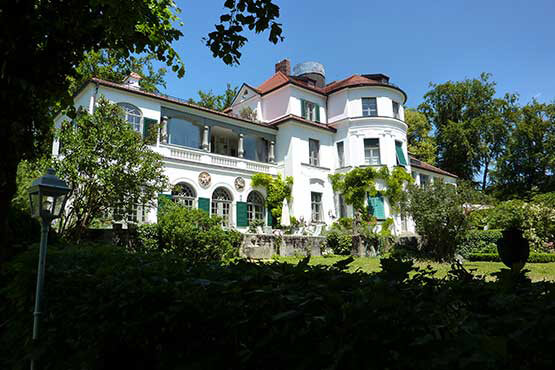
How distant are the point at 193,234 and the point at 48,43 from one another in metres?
8.88

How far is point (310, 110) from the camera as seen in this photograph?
26828 millimetres

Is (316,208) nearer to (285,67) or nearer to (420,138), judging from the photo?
(285,67)

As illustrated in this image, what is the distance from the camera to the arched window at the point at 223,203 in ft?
70.4

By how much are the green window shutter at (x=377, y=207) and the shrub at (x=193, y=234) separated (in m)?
12.6

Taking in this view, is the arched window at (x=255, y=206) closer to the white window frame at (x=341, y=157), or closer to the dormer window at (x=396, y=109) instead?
the white window frame at (x=341, y=157)

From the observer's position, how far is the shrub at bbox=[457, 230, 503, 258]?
68.4ft

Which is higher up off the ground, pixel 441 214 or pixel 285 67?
pixel 285 67

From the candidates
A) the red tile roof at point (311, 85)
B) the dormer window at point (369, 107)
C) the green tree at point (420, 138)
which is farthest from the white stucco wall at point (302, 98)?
the green tree at point (420, 138)

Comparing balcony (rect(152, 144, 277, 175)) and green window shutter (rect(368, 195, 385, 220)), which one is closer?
balcony (rect(152, 144, 277, 175))

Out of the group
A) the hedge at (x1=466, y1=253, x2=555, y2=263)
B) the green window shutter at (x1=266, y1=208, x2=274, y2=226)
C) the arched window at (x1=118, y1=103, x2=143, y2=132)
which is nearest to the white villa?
the arched window at (x1=118, y1=103, x2=143, y2=132)

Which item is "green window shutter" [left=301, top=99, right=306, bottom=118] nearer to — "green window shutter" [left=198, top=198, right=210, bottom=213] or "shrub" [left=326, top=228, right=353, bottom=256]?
"shrub" [left=326, top=228, right=353, bottom=256]

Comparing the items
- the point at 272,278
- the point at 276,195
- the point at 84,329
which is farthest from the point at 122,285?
the point at 276,195

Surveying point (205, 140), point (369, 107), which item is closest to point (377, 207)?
point (369, 107)

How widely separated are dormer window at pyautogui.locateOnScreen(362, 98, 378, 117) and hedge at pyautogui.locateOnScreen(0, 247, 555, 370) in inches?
986
